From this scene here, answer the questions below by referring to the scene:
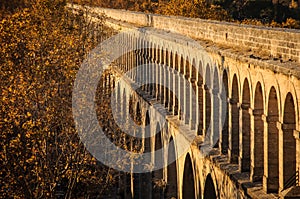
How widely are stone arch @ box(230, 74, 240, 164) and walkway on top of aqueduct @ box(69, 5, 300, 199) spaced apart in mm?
23

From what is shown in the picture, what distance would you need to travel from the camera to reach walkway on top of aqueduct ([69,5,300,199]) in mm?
14219

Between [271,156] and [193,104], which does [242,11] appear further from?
[271,156]

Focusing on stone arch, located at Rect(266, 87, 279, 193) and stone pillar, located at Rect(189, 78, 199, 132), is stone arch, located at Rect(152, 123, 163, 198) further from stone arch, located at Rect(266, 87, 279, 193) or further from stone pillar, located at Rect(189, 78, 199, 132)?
stone arch, located at Rect(266, 87, 279, 193)

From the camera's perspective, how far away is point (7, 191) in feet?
60.7

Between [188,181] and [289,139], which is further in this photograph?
[188,181]

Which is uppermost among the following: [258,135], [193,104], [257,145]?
[258,135]

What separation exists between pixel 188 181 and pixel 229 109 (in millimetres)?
5754

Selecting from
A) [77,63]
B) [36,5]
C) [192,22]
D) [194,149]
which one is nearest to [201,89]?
[194,149]

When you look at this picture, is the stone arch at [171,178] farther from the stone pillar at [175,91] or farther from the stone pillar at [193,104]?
the stone pillar at [193,104]

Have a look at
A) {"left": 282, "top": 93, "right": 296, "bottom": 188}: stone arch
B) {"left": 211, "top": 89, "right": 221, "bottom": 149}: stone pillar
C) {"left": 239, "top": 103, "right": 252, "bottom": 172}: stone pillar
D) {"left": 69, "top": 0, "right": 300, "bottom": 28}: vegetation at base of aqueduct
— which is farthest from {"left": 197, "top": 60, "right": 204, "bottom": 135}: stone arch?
{"left": 69, "top": 0, "right": 300, "bottom": 28}: vegetation at base of aqueduct

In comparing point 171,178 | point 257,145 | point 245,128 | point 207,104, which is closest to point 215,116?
point 207,104

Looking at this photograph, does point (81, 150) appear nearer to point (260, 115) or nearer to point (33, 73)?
point (33, 73)

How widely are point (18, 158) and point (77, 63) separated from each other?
365 centimetres

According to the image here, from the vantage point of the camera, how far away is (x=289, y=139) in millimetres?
14078
